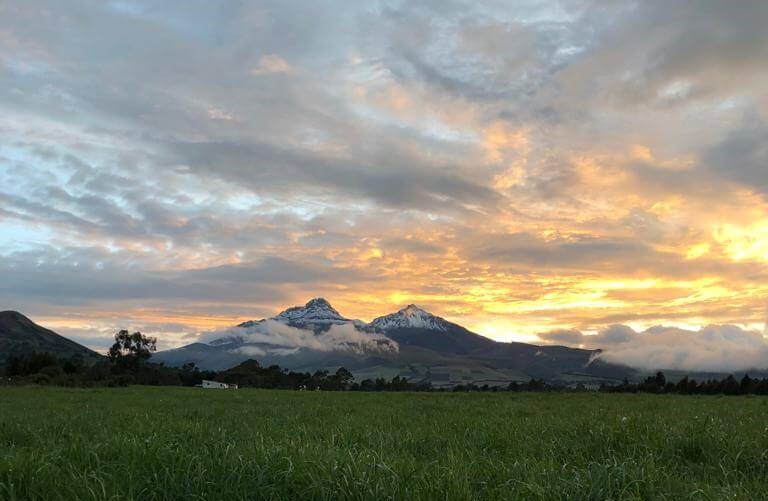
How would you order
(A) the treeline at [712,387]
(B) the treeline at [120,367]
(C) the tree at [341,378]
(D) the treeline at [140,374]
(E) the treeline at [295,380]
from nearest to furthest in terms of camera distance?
1. (A) the treeline at [712,387]
2. (D) the treeline at [140,374]
3. (B) the treeline at [120,367]
4. (E) the treeline at [295,380]
5. (C) the tree at [341,378]

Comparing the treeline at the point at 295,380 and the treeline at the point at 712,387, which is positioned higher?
the treeline at the point at 712,387

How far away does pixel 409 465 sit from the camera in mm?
6715

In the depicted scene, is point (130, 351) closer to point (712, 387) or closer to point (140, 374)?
point (140, 374)

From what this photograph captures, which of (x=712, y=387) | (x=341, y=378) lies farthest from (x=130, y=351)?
(x=712, y=387)

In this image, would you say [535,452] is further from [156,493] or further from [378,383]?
[378,383]

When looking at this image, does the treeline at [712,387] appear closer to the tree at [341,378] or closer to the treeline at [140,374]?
the treeline at [140,374]

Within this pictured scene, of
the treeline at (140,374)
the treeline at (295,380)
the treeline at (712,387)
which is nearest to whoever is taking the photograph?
the treeline at (712,387)

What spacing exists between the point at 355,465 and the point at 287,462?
0.87 m

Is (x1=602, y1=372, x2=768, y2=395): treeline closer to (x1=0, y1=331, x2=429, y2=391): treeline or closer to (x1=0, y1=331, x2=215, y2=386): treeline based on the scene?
(x1=0, y1=331, x2=429, y2=391): treeline

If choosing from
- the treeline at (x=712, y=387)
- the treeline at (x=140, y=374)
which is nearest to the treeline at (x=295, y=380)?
the treeline at (x=140, y=374)

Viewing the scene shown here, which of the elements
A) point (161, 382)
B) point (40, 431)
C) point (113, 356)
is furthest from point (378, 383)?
point (40, 431)

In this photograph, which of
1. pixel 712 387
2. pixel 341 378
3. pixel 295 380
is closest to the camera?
pixel 712 387

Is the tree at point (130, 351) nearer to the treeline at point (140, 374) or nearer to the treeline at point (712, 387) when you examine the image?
the treeline at point (140, 374)

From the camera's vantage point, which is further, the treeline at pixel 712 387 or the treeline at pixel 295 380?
the treeline at pixel 295 380
